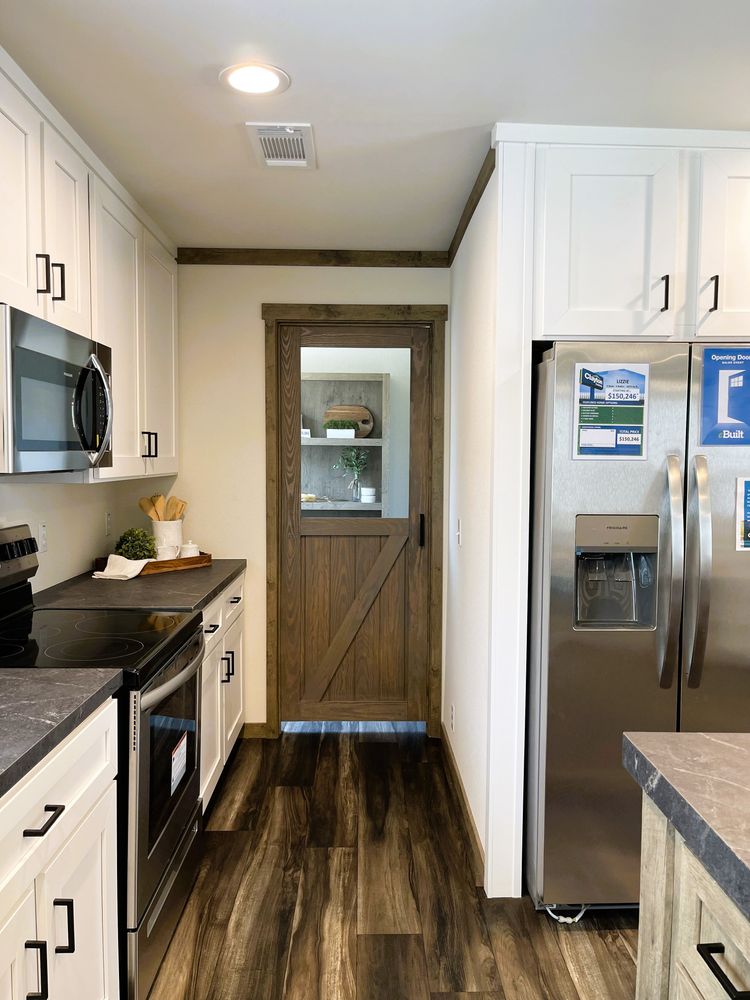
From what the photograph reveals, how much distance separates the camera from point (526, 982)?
195 cm

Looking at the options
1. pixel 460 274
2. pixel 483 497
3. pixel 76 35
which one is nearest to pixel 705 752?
pixel 483 497

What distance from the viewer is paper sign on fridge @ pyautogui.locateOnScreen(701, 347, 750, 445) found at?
2.17 metres

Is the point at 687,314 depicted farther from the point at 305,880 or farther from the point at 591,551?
the point at 305,880

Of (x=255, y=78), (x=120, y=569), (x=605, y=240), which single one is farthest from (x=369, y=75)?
(x=120, y=569)

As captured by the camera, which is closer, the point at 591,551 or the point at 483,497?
the point at 591,551

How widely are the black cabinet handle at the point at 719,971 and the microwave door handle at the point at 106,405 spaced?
6.59 ft

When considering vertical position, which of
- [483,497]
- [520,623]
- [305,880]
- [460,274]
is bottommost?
[305,880]

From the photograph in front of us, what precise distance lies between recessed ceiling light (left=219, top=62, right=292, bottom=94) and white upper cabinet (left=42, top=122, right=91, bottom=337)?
1.87 feet

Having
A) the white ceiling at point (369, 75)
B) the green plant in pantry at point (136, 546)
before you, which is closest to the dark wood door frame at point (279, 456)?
the green plant in pantry at point (136, 546)

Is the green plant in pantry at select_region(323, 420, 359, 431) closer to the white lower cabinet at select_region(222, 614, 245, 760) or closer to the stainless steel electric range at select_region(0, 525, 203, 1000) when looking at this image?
the white lower cabinet at select_region(222, 614, 245, 760)

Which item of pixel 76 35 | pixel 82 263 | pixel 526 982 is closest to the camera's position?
pixel 76 35

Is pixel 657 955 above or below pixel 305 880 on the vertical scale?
above

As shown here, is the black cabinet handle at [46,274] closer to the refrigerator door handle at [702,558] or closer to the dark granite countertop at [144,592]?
the dark granite countertop at [144,592]

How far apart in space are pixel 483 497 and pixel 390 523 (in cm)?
127
